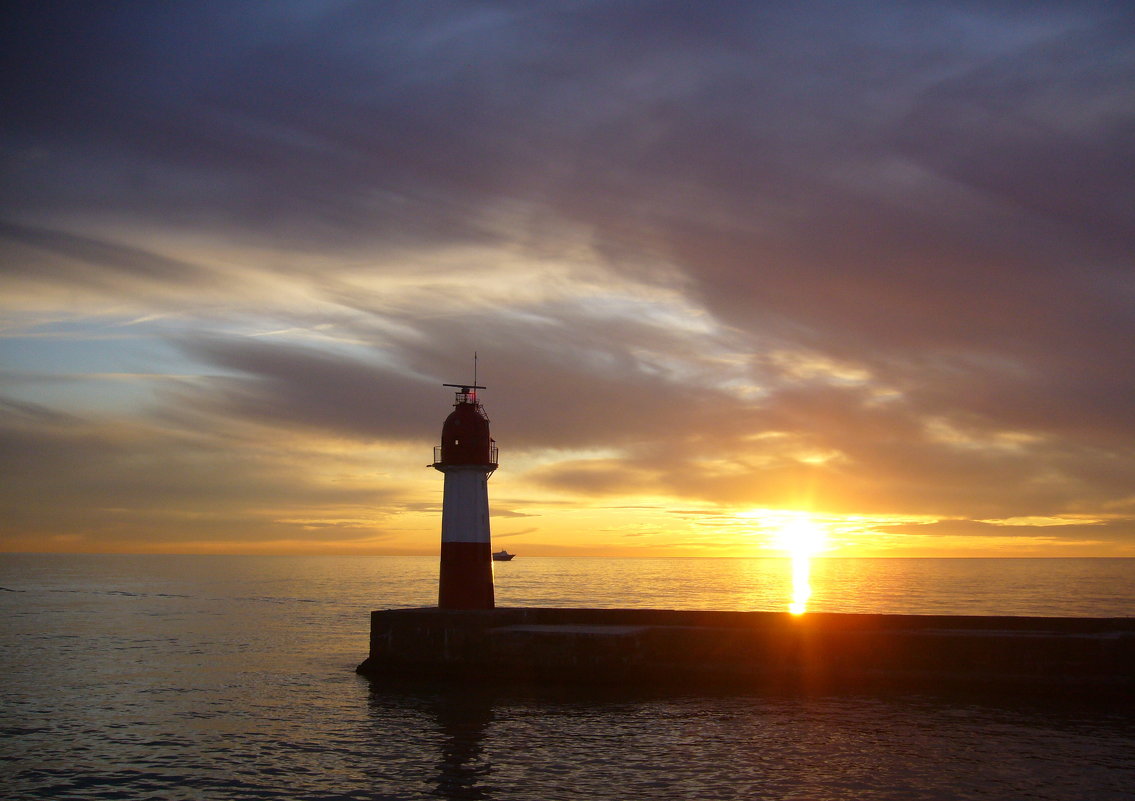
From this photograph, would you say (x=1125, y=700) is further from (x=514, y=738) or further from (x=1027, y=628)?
(x=514, y=738)

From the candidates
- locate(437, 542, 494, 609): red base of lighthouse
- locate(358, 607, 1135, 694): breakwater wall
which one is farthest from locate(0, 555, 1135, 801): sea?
locate(437, 542, 494, 609): red base of lighthouse

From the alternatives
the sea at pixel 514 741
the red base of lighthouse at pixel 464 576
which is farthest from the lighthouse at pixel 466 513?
the sea at pixel 514 741

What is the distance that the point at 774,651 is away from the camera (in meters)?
27.0

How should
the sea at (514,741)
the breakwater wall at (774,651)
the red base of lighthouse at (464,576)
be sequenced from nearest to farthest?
the sea at (514,741), the breakwater wall at (774,651), the red base of lighthouse at (464,576)

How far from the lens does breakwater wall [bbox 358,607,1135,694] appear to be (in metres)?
25.1

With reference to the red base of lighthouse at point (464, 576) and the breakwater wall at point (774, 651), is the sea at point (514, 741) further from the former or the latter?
the red base of lighthouse at point (464, 576)

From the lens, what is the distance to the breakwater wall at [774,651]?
2511 centimetres

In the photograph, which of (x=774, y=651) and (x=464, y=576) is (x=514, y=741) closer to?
(x=774, y=651)

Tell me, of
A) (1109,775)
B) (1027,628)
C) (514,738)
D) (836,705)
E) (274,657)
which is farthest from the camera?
(274,657)

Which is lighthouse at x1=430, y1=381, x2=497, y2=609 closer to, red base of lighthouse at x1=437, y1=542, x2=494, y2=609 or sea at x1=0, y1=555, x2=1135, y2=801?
red base of lighthouse at x1=437, y1=542, x2=494, y2=609

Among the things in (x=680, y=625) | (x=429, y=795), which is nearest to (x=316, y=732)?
(x=429, y=795)

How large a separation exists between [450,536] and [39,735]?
12.9m

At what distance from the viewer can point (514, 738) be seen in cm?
2150

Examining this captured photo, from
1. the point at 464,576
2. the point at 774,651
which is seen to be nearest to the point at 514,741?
the point at 774,651
